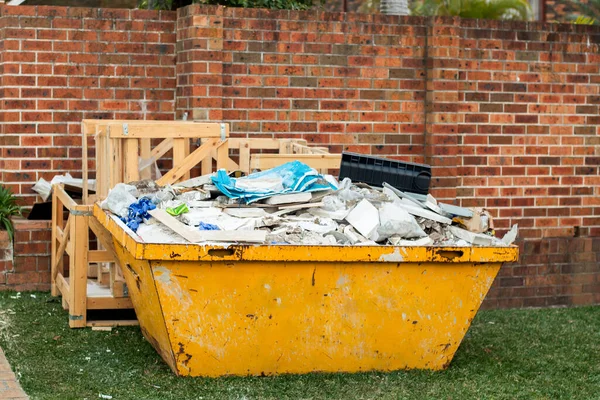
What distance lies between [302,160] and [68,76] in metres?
2.58

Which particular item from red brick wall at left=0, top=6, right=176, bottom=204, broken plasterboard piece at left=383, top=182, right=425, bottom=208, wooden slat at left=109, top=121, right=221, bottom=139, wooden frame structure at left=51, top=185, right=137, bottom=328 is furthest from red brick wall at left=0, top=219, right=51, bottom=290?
broken plasterboard piece at left=383, top=182, right=425, bottom=208

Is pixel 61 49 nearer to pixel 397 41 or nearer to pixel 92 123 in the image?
pixel 92 123

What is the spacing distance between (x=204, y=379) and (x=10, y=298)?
124 inches

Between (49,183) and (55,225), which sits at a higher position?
(49,183)

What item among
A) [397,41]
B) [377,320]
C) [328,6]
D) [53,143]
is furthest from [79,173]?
[328,6]

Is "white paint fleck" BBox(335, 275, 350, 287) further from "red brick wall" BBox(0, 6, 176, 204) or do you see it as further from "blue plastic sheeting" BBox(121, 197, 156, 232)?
"red brick wall" BBox(0, 6, 176, 204)

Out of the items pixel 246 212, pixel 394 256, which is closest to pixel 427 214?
pixel 394 256

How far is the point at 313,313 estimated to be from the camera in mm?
6633

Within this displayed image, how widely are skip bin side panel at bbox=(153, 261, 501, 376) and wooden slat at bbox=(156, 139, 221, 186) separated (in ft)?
5.82

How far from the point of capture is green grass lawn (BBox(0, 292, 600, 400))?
255 inches

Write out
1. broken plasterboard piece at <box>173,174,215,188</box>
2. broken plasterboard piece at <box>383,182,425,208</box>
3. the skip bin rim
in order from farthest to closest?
broken plasterboard piece at <box>173,174,215,188</box> < broken plasterboard piece at <box>383,182,425,208</box> < the skip bin rim

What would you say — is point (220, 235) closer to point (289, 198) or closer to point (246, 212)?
point (246, 212)

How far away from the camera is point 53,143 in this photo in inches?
373

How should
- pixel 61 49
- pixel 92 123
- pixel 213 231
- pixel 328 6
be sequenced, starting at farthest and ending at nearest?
1. pixel 328 6
2. pixel 61 49
3. pixel 92 123
4. pixel 213 231
